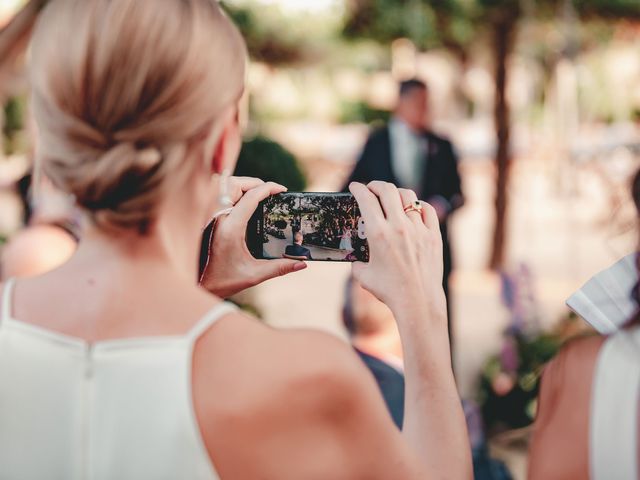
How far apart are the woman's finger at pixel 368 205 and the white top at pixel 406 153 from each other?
3.54m

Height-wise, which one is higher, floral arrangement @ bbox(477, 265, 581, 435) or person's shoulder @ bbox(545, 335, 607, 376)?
person's shoulder @ bbox(545, 335, 607, 376)

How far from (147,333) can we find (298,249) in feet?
1.16

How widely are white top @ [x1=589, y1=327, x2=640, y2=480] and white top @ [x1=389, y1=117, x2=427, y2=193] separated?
3663mm

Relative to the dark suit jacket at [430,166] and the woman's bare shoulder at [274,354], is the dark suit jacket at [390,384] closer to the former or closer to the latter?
the woman's bare shoulder at [274,354]

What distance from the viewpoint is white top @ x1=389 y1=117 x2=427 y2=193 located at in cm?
460

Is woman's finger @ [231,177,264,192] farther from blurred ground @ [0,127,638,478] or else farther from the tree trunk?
the tree trunk

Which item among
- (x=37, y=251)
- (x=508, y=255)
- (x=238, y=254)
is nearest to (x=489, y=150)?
(x=508, y=255)

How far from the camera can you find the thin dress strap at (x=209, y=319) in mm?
821

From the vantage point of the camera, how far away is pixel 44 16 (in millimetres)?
886

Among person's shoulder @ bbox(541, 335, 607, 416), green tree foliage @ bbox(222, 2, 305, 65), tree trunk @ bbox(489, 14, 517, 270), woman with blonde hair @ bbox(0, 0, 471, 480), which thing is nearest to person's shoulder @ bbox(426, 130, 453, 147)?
tree trunk @ bbox(489, 14, 517, 270)

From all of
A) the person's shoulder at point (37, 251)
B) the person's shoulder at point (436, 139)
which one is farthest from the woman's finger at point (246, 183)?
the person's shoulder at point (436, 139)

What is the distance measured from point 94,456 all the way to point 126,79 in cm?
38

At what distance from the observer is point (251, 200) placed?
3.71 ft

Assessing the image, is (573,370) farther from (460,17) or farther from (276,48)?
(276,48)
